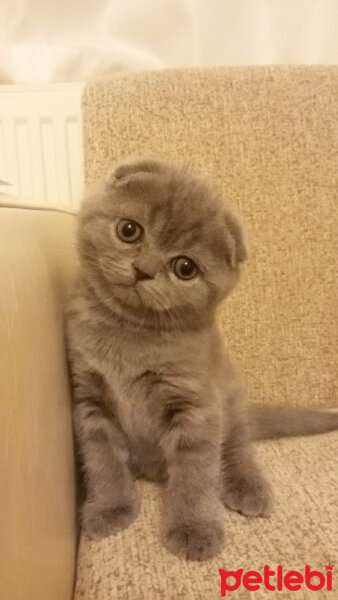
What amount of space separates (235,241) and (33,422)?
403 mm

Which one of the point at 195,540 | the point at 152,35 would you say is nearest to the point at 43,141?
the point at 152,35

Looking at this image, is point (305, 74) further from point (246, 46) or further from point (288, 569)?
point (288, 569)

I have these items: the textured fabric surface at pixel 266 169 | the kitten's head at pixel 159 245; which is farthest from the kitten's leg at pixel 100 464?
the textured fabric surface at pixel 266 169

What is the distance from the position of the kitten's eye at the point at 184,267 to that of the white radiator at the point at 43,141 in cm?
59

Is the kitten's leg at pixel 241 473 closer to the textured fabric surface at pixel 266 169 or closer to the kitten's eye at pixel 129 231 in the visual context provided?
the textured fabric surface at pixel 266 169

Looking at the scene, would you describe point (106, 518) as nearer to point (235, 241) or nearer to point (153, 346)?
point (153, 346)

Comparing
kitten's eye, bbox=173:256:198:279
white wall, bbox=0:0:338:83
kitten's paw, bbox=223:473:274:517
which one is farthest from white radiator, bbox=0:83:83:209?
kitten's paw, bbox=223:473:274:517

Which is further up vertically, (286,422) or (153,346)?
(153,346)

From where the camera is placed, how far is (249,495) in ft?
2.56

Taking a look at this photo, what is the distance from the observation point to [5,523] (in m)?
0.44

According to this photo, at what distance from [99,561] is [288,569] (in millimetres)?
218

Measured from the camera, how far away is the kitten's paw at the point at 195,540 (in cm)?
67

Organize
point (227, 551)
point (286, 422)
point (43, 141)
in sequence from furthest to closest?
point (43, 141) → point (286, 422) → point (227, 551)

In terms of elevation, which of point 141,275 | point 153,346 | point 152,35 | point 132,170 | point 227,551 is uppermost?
point 152,35
